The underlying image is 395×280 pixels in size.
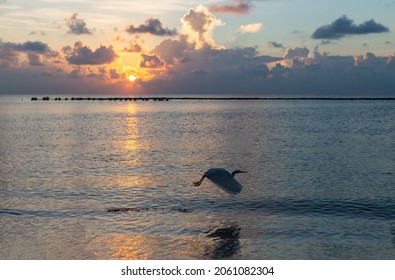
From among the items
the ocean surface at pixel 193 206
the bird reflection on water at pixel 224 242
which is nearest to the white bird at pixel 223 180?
the bird reflection on water at pixel 224 242

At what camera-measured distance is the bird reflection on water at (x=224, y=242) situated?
18.2 m

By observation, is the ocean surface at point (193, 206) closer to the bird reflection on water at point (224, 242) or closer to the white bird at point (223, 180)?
the bird reflection on water at point (224, 242)

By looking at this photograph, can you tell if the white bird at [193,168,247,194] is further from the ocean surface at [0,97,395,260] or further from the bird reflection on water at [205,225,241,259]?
the ocean surface at [0,97,395,260]

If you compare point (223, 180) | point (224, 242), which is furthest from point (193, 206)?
point (223, 180)

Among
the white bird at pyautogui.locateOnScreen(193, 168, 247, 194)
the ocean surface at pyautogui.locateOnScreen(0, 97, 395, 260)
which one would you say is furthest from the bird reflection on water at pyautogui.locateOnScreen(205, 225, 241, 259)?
the white bird at pyautogui.locateOnScreen(193, 168, 247, 194)

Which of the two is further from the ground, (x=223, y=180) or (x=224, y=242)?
(x=223, y=180)

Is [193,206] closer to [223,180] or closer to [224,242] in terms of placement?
[224,242]

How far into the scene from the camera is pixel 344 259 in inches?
704

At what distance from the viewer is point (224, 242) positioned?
19.8m

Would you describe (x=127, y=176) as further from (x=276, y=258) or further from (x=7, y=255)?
(x=276, y=258)

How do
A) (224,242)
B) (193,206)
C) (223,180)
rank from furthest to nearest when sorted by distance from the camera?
1. (193,206)
2. (224,242)
3. (223,180)

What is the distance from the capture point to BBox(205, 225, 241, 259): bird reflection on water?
1825 cm

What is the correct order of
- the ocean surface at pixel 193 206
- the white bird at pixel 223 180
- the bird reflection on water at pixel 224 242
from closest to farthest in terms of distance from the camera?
the bird reflection on water at pixel 224 242 → the ocean surface at pixel 193 206 → the white bird at pixel 223 180
